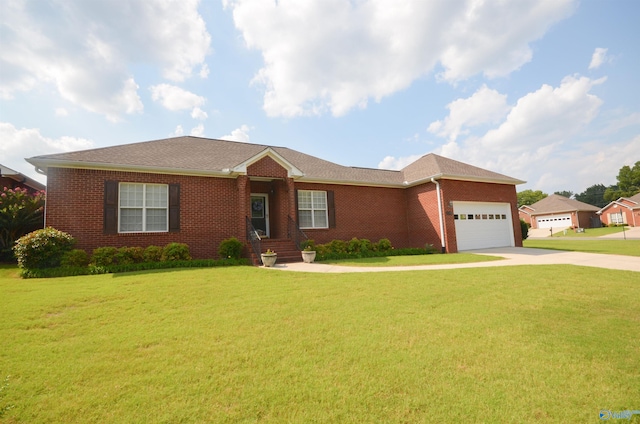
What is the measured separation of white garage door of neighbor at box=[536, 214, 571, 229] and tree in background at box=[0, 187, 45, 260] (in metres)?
54.1

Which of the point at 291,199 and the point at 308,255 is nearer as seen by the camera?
the point at 308,255

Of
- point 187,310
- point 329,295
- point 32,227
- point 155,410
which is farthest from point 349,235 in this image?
point 32,227

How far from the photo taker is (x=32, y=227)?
1182 cm

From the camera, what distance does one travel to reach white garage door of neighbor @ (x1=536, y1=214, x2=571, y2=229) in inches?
1586

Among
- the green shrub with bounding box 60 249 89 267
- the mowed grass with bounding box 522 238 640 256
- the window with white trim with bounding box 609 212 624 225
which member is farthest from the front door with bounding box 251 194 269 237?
the window with white trim with bounding box 609 212 624 225

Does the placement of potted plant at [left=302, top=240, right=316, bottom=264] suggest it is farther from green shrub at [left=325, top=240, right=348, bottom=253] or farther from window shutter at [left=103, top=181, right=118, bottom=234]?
window shutter at [left=103, top=181, right=118, bottom=234]

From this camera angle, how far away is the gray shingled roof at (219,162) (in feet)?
35.1

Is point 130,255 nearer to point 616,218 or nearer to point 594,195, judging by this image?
point 616,218

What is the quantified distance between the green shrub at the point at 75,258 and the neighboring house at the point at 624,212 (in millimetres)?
53769

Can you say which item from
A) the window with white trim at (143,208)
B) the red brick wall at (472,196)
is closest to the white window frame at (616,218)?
the red brick wall at (472,196)

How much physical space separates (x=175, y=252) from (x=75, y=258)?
9.37ft

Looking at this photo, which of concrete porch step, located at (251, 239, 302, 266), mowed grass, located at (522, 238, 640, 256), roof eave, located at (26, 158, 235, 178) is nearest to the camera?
roof eave, located at (26, 158, 235, 178)

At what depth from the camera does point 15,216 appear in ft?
36.7

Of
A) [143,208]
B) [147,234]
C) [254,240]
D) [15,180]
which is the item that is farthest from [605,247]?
[15,180]
